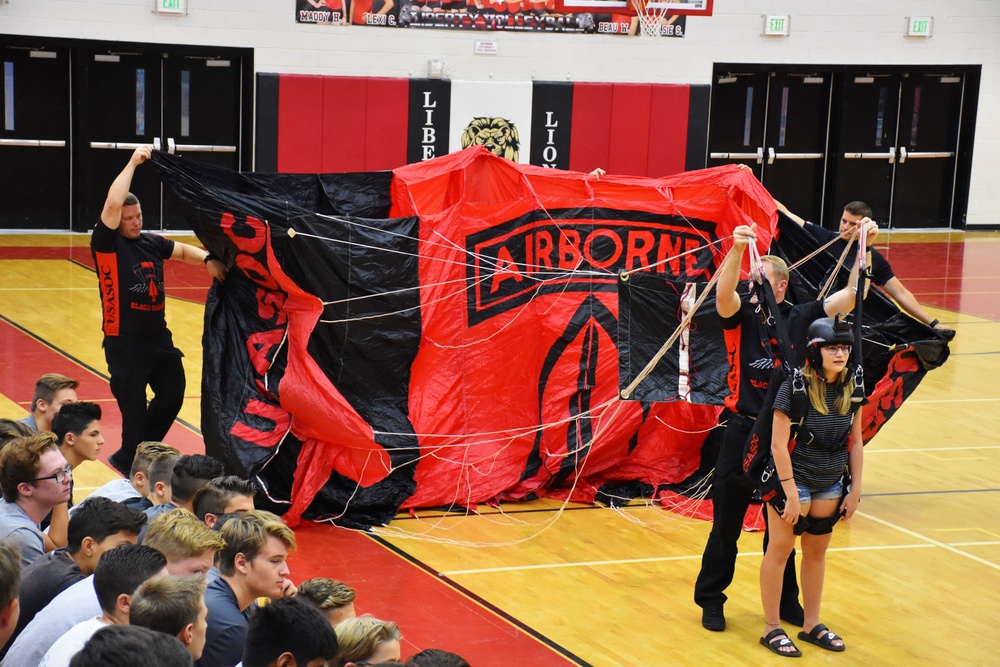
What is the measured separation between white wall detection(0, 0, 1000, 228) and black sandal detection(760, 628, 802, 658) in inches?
538

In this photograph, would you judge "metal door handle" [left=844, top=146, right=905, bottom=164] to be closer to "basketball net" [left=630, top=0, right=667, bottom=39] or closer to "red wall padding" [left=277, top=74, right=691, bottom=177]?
"red wall padding" [left=277, top=74, right=691, bottom=177]

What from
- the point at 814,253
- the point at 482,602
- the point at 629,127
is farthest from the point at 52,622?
the point at 629,127

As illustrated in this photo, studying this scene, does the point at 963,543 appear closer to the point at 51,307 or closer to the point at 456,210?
the point at 456,210

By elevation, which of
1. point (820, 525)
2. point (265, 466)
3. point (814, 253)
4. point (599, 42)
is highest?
point (599, 42)

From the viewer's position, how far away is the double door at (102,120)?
672 inches

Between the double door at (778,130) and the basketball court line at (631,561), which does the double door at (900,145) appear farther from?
the basketball court line at (631,561)

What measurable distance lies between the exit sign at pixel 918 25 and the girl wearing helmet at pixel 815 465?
1652cm

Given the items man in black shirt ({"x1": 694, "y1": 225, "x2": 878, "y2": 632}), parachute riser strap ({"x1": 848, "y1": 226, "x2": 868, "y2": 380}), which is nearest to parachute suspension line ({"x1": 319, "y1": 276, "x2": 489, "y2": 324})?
man in black shirt ({"x1": 694, "y1": 225, "x2": 878, "y2": 632})

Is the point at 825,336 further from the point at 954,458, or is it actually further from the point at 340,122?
the point at 340,122

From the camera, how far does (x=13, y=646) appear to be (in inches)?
143

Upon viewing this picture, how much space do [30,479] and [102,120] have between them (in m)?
13.7

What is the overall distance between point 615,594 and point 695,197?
306 centimetres

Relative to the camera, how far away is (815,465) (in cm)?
560

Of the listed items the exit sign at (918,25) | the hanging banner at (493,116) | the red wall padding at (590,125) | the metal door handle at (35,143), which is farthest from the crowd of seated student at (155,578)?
the exit sign at (918,25)
